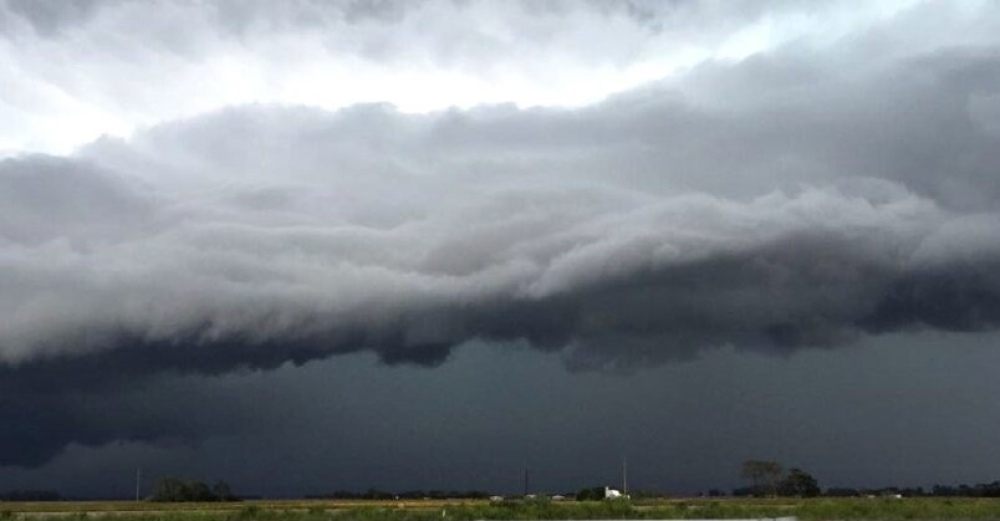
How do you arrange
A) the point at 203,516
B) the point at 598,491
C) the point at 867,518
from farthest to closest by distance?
the point at 598,491, the point at 203,516, the point at 867,518

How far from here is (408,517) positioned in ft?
350

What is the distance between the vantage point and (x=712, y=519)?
101562 millimetres

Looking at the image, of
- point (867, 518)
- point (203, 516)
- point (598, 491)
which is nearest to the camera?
point (867, 518)

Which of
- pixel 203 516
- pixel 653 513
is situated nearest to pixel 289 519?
pixel 203 516

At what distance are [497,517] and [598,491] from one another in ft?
269

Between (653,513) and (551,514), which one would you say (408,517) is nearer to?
(551,514)

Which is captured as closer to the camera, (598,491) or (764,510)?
(764,510)

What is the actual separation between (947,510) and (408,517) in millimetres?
50361

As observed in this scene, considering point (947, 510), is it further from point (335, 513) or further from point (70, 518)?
point (70, 518)

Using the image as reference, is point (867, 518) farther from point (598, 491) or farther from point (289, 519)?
point (598, 491)

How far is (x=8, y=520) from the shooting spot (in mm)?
104188

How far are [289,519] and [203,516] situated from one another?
9918mm

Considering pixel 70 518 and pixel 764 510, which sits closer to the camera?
pixel 70 518

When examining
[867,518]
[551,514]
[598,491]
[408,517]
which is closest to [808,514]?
[867,518]
